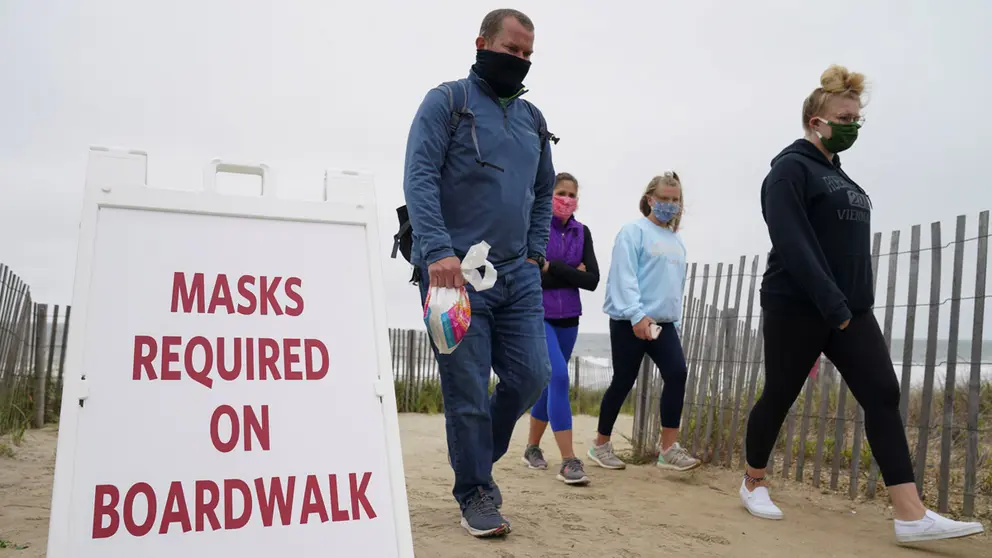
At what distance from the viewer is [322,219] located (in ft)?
8.05

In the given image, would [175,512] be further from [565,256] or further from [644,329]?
[565,256]

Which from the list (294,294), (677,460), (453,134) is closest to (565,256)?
(677,460)

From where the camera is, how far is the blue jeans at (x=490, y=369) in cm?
322

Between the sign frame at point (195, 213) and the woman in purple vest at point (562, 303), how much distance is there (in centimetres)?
239

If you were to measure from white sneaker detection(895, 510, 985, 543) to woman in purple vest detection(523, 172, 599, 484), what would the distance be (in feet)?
5.50

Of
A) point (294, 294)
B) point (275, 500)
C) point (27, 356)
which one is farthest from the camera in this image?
point (27, 356)

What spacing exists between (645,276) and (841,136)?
1589mm

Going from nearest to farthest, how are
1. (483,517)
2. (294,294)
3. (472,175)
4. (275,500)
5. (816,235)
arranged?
(275,500) < (294,294) < (483,517) < (472,175) < (816,235)

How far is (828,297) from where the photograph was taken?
351 centimetres

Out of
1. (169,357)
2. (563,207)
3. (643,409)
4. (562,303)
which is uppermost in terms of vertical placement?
(563,207)

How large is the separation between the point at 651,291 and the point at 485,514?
2.27 m

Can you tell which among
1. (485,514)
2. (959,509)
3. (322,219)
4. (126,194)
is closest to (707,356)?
(959,509)

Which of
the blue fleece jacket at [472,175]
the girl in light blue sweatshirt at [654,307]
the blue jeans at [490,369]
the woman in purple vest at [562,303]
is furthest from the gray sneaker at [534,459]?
the blue fleece jacket at [472,175]

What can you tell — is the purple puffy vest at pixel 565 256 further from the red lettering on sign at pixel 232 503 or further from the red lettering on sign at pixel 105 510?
the red lettering on sign at pixel 105 510
